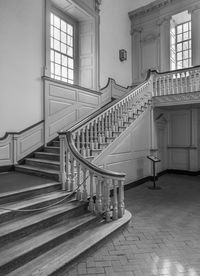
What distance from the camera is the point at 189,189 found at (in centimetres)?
596

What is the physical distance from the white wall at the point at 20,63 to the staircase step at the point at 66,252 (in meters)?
3.20

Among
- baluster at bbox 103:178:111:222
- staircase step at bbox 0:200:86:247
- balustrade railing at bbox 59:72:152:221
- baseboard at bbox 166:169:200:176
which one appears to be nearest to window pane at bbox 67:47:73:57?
balustrade railing at bbox 59:72:152:221

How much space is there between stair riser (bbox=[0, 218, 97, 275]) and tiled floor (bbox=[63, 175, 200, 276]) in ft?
1.13

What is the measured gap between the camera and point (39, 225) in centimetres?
274

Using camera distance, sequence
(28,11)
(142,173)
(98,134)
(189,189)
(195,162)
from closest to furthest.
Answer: (98,134) → (28,11) → (189,189) → (142,173) → (195,162)

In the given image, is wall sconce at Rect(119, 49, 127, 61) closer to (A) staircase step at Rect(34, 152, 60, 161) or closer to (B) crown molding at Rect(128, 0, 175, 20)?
(B) crown molding at Rect(128, 0, 175, 20)

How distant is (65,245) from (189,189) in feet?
14.5

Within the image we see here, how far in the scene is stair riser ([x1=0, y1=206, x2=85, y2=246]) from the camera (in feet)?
7.94

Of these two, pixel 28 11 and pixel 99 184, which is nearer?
pixel 99 184

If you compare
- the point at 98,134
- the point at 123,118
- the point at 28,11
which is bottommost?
the point at 98,134

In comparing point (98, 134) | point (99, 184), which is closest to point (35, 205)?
point (99, 184)

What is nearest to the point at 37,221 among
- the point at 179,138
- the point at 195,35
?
the point at 179,138

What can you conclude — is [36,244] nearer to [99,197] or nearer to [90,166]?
[99,197]

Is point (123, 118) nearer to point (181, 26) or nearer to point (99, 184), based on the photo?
point (99, 184)
